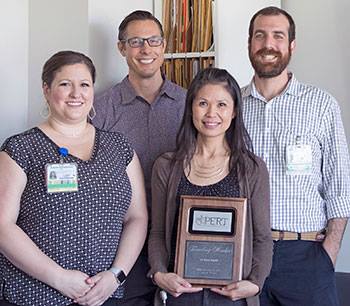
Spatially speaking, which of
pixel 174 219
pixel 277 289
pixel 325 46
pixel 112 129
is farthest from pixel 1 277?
pixel 325 46

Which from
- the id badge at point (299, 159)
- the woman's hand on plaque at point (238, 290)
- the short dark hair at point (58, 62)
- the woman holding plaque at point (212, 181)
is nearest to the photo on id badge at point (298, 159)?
the id badge at point (299, 159)

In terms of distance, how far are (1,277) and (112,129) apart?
0.81m

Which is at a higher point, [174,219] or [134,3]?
[134,3]

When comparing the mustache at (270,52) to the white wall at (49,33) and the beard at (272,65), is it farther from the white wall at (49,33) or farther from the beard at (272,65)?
the white wall at (49,33)

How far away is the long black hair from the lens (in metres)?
2.22

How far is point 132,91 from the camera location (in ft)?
8.70

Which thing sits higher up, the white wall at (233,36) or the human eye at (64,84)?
the white wall at (233,36)

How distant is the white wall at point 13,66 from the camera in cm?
298

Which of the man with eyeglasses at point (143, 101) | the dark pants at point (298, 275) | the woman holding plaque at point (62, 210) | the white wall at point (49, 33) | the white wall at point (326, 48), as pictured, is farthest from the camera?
the white wall at point (326, 48)

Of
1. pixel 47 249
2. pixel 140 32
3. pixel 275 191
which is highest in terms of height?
pixel 140 32

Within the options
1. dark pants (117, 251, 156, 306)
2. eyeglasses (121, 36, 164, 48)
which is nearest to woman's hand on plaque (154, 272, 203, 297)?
dark pants (117, 251, 156, 306)

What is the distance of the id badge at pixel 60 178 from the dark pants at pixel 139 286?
1.85ft

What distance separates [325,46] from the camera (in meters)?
3.61

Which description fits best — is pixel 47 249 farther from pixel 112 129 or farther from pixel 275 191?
pixel 275 191
